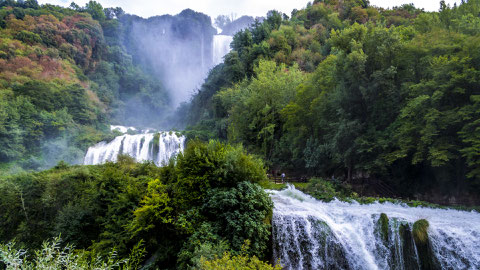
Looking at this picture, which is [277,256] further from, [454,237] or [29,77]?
[29,77]

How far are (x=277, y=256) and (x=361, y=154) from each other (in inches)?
495

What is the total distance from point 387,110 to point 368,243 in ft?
38.3

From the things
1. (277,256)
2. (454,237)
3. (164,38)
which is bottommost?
(277,256)

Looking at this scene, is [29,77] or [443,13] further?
[29,77]

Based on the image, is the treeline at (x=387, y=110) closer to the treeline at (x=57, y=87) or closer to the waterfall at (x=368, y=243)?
the waterfall at (x=368, y=243)

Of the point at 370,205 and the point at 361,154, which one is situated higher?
the point at 361,154

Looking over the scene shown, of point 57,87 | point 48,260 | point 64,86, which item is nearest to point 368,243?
point 48,260

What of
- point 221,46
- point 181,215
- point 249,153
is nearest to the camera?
point 181,215

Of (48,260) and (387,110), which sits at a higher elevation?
(387,110)

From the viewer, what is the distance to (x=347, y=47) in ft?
71.5

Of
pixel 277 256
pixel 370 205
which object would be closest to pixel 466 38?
pixel 370 205

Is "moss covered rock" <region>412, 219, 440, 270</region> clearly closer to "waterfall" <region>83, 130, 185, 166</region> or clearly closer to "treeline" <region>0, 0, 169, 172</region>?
"waterfall" <region>83, 130, 185, 166</region>

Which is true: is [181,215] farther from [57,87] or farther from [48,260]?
[57,87]

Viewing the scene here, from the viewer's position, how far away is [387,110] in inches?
751
